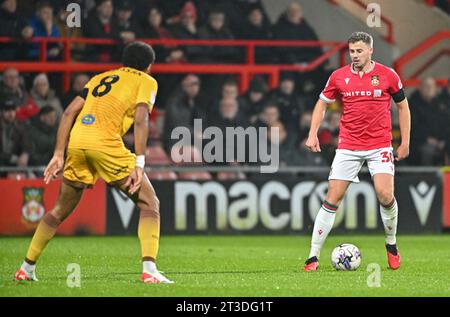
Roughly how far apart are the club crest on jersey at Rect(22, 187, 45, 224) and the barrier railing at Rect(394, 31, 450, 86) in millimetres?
7063

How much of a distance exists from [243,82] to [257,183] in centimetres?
324

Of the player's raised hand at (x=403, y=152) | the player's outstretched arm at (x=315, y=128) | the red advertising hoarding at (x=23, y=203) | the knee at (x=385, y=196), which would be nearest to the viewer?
the player's outstretched arm at (x=315, y=128)

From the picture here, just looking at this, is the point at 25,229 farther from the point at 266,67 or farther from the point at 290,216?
the point at 266,67

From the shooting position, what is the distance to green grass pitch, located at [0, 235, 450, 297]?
337 inches

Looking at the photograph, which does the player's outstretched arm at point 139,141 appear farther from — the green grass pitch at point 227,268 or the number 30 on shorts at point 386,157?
the number 30 on shorts at point 386,157

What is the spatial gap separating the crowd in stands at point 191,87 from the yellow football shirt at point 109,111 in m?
7.50

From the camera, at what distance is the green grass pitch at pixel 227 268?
28.1 feet

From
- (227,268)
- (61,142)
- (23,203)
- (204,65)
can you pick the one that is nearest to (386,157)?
(227,268)

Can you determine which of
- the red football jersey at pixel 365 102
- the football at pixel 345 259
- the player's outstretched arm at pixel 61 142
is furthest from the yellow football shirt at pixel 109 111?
the football at pixel 345 259

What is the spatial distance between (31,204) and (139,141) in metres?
7.64

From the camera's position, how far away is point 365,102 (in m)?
10.7

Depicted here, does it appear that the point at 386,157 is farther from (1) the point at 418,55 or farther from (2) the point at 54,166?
(1) the point at 418,55
